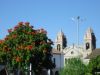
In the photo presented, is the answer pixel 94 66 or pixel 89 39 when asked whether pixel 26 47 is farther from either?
pixel 89 39

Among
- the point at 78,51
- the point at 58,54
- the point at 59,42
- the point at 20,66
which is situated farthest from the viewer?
the point at 59,42

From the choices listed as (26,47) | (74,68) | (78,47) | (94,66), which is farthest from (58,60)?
(94,66)

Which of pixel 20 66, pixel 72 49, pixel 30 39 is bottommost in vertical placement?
pixel 20 66

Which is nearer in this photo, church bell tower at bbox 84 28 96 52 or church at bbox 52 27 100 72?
church at bbox 52 27 100 72

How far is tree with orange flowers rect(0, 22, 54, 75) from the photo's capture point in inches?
1741

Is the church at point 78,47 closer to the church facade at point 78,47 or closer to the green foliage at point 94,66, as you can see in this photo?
the church facade at point 78,47

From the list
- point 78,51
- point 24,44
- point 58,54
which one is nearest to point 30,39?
point 24,44

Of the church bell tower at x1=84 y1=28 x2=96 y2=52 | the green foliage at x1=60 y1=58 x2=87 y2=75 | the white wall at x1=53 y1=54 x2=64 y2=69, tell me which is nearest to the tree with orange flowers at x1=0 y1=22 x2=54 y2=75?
the green foliage at x1=60 y1=58 x2=87 y2=75

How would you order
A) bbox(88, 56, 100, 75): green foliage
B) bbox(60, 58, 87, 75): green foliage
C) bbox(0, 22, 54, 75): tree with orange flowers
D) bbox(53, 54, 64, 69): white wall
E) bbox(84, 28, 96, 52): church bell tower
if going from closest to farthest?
bbox(88, 56, 100, 75): green foliage < bbox(0, 22, 54, 75): tree with orange flowers < bbox(60, 58, 87, 75): green foliage < bbox(53, 54, 64, 69): white wall < bbox(84, 28, 96, 52): church bell tower

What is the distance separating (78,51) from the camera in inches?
4855

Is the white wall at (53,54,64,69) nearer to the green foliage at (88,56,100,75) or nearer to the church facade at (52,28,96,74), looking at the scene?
the church facade at (52,28,96,74)

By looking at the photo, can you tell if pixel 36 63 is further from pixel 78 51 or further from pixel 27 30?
pixel 78 51

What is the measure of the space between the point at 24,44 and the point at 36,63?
2.50m

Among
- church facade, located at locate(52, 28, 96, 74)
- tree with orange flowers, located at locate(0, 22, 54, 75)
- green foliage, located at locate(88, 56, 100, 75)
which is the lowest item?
green foliage, located at locate(88, 56, 100, 75)
